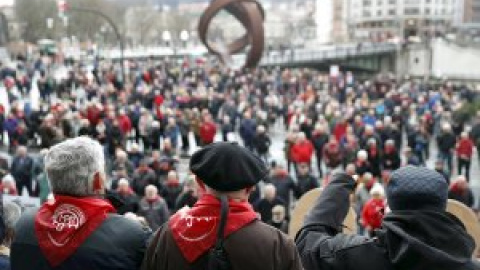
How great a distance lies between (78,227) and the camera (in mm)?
2844

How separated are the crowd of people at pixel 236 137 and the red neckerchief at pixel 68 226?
0.40ft

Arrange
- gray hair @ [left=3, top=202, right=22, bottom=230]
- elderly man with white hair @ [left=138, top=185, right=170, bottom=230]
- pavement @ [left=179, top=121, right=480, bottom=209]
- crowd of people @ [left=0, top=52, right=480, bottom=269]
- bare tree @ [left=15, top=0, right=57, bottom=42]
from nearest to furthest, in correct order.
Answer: gray hair @ [left=3, top=202, right=22, bottom=230] → elderly man with white hair @ [left=138, top=185, right=170, bottom=230] → crowd of people @ [left=0, top=52, right=480, bottom=269] → pavement @ [left=179, top=121, right=480, bottom=209] → bare tree @ [left=15, top=0, right=57, bottom=42]

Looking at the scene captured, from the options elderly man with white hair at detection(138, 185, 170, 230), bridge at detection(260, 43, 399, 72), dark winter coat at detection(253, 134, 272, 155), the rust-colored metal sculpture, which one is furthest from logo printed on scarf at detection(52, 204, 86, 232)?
bridge at detection(260, 43, 399, 72)

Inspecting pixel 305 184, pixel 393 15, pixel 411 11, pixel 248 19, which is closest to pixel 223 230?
pixel 305 184

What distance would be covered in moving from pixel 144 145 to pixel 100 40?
5414cm

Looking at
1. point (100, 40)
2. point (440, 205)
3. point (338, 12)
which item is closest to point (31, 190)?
point (440, 205)

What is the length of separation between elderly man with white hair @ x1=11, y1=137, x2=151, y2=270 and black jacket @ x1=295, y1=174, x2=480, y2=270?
2.55 feet

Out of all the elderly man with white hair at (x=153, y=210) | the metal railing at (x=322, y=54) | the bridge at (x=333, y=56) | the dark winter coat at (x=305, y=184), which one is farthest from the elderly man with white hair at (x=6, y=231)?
the bridge at (x=333, y=56)

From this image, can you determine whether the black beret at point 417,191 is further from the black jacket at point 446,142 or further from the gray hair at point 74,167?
the black jacket at point 446,142

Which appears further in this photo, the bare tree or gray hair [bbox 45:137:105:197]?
the bare tree

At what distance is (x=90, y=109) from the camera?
16.6 metres

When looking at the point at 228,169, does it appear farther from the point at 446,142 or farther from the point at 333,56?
the point at 333,56

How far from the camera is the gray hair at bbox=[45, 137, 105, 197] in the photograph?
2.87 meters

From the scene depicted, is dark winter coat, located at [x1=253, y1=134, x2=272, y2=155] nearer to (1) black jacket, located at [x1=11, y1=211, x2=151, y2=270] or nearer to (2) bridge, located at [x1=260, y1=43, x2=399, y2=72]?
(1) black jacket, located at [x1=11, y1=211, x2=151, y2=270]
